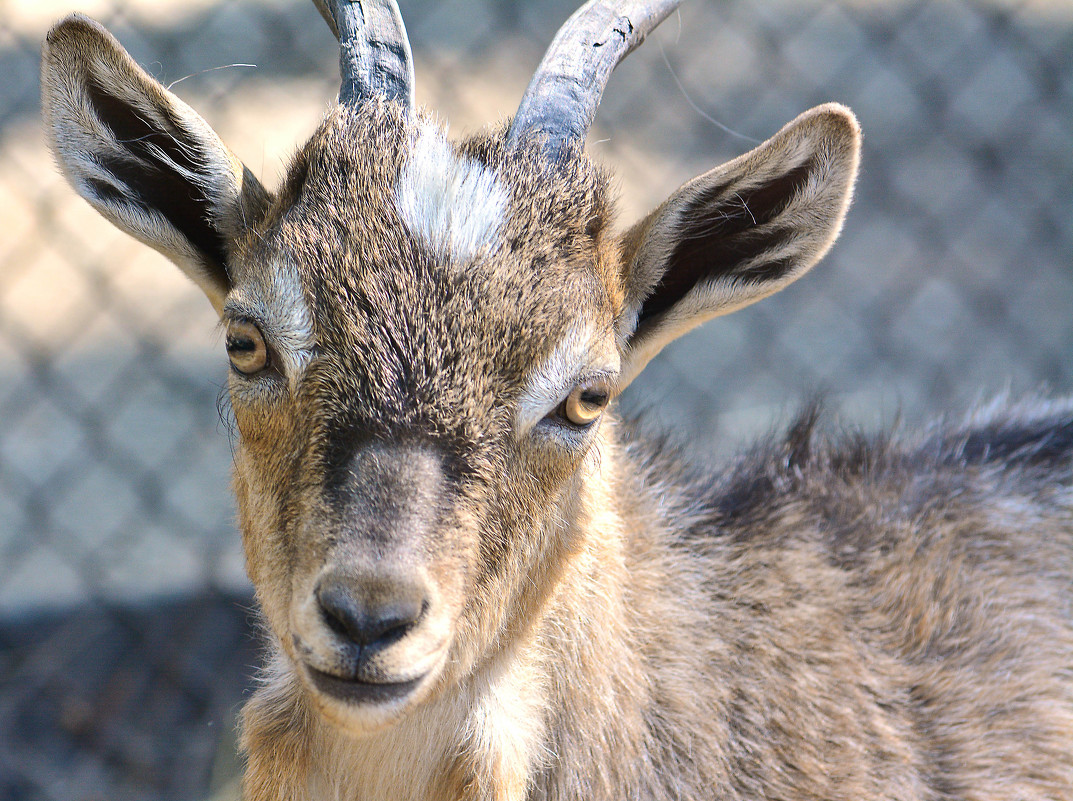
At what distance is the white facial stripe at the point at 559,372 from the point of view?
2170mm

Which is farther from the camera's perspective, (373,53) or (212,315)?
(212,315)

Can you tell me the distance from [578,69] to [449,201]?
61 centimetres

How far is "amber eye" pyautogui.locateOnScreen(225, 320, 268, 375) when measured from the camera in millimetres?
2197

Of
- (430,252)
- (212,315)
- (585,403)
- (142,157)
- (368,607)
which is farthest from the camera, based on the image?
(212,315)

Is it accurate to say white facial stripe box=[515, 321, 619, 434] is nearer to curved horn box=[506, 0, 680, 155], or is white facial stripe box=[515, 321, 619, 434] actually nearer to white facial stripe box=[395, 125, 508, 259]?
white facial stripe box=[395, 125, 508, 259]

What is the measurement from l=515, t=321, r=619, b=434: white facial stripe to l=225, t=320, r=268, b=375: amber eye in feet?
1.90

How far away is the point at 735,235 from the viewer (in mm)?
2549

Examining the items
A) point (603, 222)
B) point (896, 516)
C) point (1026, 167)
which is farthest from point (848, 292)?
point (603, 222)

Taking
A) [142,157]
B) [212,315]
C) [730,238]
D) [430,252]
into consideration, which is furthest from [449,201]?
[212,315]

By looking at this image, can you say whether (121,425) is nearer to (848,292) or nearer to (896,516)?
(896,516)

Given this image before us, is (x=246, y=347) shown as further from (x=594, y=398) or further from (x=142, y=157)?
(x=594, y=398)

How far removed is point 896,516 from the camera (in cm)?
330

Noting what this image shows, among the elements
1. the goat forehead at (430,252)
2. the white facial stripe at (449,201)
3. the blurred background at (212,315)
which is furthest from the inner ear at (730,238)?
the blurred background at (212,315)

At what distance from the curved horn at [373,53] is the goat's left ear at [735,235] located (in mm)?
713
